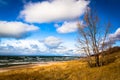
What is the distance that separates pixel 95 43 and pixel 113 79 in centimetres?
1130

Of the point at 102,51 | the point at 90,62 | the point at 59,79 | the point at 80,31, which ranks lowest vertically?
the point at 59,79

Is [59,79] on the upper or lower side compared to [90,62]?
lower

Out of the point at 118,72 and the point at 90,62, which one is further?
the point at 90,62

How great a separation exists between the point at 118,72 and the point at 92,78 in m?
3.36

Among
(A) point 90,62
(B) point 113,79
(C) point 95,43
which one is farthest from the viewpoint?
(A) point 90,62

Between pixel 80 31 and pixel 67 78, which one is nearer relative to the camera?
pixel 67 78

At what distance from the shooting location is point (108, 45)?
29.9m

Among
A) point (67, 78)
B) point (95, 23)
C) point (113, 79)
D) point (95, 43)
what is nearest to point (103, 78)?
point (113, 79)

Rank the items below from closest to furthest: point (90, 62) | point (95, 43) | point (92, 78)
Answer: point (92, 78)
point (95, 43)
point (90, 62)

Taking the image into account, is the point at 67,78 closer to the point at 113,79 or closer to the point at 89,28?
the point at 113,79

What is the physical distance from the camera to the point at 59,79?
2223cm

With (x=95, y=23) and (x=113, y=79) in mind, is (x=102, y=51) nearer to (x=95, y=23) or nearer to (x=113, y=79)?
(x=95, y=23)

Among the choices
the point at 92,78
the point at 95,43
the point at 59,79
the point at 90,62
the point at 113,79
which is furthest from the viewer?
the point at 90,62

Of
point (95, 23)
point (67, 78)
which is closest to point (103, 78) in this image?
point (67, 78)
